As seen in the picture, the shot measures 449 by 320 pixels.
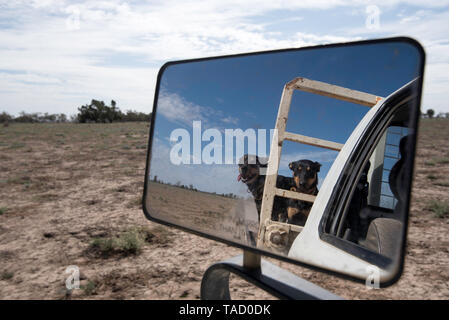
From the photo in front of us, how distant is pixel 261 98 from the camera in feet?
3.85

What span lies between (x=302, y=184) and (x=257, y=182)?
16 centimetres

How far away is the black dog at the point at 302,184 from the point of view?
3.40 ft

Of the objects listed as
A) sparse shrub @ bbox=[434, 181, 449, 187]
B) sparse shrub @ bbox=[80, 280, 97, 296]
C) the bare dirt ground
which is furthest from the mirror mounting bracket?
sparse shrub @ bbox=[434, 181, 449, 187]

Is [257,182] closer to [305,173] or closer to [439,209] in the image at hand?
[305,173]

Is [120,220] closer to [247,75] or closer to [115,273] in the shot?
[115,273]

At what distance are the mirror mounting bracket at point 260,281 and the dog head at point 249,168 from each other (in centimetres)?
36

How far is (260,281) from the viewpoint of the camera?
1316 millimetres

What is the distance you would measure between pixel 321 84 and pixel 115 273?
3.73m

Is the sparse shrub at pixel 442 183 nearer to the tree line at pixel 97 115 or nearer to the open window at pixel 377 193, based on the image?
the open window at pixel 377 193

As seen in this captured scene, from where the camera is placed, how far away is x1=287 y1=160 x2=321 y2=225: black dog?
104cm

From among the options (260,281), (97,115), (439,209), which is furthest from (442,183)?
(97,115)

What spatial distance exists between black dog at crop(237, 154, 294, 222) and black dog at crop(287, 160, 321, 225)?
26 mm

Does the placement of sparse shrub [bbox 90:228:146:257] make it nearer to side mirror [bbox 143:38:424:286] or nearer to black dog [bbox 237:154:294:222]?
side mirror [bbox 143:38:424:286]
